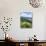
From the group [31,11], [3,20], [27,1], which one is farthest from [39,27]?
[3,20]

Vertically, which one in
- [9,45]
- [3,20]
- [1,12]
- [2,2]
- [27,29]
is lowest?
[9,45]

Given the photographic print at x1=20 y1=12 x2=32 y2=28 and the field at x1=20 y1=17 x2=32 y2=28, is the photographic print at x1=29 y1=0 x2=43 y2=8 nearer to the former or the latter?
the photographic print at x1=20 y1=12 x2=32 y2=28

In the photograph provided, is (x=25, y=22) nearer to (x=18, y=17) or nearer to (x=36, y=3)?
(x=18, y=17)

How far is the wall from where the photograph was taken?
144 inches

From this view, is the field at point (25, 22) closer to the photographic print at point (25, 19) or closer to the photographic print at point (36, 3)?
the photographic print at point (25, 19)

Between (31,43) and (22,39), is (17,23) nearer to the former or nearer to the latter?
(22,39)

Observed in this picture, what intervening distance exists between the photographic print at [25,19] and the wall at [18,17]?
0.10m

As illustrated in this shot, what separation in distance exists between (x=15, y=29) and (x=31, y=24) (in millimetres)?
488

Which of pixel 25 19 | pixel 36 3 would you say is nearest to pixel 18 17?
pixel 25 19

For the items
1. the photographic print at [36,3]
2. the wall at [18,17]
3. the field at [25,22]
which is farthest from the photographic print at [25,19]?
the photographic print at [36,3]

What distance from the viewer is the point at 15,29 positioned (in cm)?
366

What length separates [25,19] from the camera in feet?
12.2

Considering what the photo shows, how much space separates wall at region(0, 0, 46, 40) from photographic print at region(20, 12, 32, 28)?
0.10m

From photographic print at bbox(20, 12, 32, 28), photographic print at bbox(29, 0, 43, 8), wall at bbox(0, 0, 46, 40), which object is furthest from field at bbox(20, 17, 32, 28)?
photographic print at bbox(29, 0, 43, 8)
